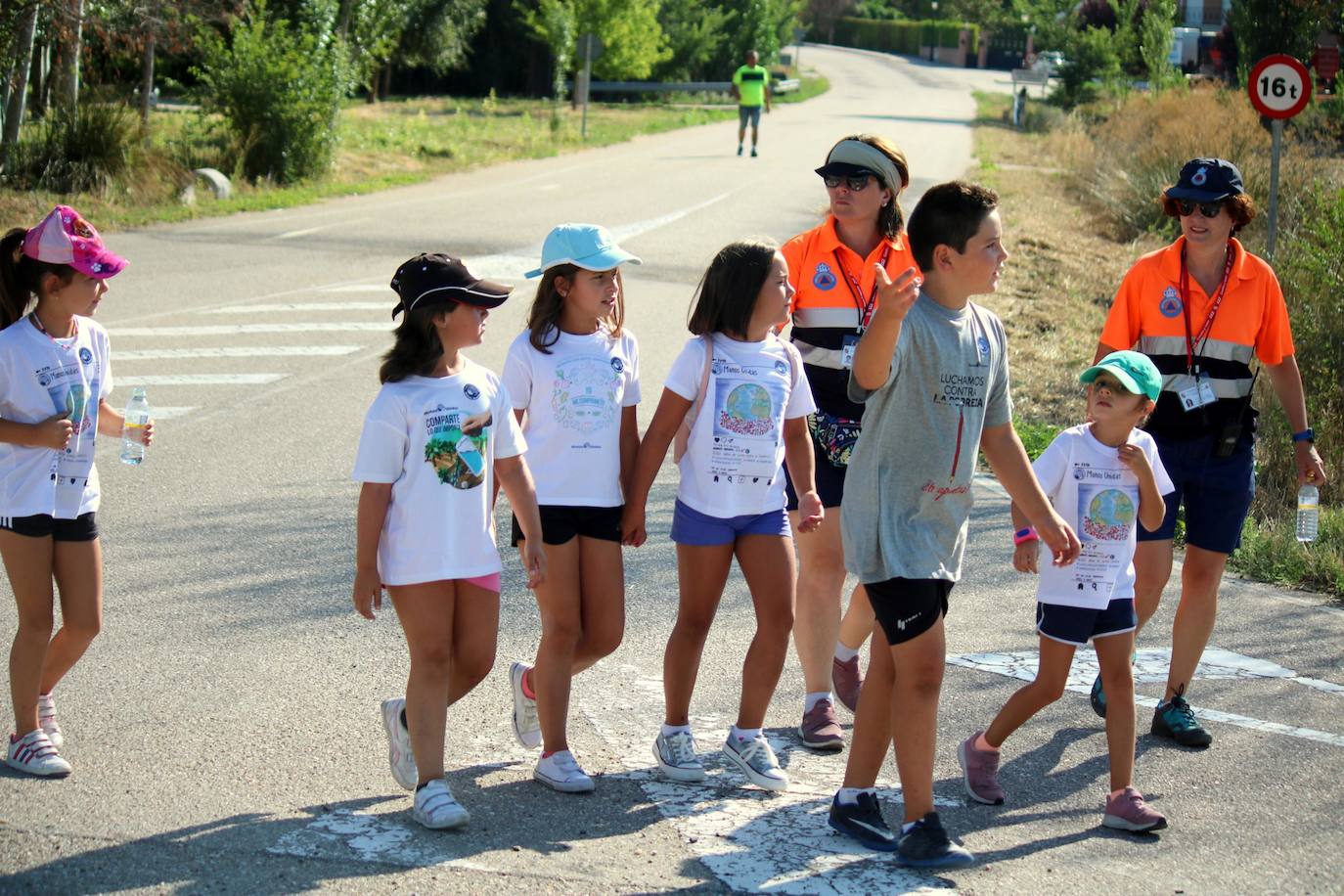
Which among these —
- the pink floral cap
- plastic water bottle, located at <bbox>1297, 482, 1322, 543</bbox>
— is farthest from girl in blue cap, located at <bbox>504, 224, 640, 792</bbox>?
plastic water bottle, located at <bbox>1297, 482, 1322, 543</bbox>

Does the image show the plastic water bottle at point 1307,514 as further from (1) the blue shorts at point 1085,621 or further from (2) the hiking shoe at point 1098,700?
(1) the blue shorts at point 1085,621

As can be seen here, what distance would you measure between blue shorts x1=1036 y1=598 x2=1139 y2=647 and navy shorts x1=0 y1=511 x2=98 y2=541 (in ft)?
9.76

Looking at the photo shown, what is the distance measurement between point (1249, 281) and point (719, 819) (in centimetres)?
273

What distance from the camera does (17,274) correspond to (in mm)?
4609

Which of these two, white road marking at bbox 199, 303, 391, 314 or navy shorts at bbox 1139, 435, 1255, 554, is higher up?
navy shorts at bbox 1139, 435, 1255, 554

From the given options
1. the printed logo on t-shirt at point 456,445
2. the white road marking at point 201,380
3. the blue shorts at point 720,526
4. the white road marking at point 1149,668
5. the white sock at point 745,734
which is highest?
the printed logo on t-shirt at point 456,445

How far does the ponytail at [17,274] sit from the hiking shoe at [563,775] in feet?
6.79

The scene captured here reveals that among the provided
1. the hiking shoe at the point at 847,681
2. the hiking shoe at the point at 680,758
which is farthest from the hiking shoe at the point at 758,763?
the hiking shoe at the point at 847,681

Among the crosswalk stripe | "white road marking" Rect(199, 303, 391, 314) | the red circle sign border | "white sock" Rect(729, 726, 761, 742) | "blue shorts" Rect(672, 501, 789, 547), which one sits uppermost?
the red circle sign border

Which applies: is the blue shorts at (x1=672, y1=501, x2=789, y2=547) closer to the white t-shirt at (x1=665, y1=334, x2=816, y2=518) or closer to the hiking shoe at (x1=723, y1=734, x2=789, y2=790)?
the white t-shirt at (x1=665, y1=334, x2=816, y2=518)

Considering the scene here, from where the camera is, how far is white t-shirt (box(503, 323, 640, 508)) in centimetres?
460

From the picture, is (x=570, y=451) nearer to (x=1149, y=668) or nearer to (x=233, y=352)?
(x=1149, y=668)

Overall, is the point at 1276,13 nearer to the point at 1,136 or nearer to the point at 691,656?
the point at 1,136

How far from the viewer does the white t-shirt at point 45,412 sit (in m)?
4.53
